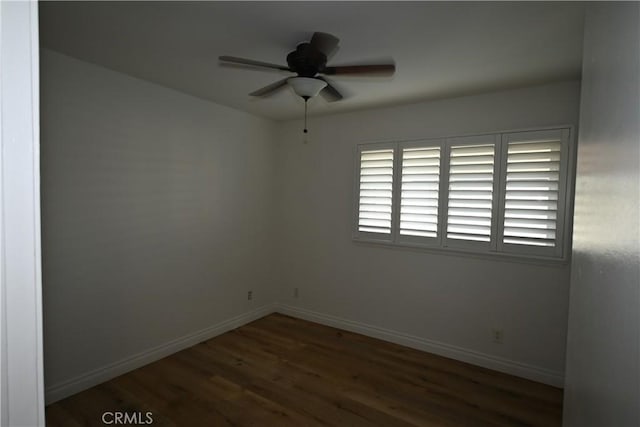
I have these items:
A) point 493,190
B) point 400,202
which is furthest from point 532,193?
point 400,202

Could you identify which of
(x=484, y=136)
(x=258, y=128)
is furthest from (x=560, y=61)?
(x=258, y=128)

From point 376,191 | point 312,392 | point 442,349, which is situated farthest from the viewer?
point 376,191

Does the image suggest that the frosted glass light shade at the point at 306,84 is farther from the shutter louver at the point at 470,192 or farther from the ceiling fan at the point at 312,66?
the shutter louver at the point at 470,192

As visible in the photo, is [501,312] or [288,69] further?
[501,312]

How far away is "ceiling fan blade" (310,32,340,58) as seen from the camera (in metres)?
1.71

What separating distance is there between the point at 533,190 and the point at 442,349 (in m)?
1.71

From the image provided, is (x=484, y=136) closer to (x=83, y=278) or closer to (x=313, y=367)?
(x=313, y=367)

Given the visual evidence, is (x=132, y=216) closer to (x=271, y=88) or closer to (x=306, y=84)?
(x=271, y=88)

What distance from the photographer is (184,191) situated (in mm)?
3158

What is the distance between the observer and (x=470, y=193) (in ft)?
9.82

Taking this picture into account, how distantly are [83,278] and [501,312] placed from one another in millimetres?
3487

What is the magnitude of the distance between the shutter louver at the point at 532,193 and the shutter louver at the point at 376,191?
1099mm

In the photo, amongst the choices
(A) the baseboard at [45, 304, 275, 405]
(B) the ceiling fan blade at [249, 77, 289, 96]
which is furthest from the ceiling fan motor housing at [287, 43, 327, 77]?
(A) the baseboard at [45, 304, 275, 405]

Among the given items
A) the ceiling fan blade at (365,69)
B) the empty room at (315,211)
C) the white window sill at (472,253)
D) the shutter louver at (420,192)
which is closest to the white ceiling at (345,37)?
the empty room at (315,211)
